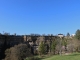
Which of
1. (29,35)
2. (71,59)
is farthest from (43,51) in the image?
(71,59)

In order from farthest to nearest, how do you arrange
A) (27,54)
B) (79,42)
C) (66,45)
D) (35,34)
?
1. (35,34)
2. (66,45)
3. (79,42)
4. (27,54)

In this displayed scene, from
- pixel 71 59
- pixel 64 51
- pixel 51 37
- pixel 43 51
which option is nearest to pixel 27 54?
pixel 71 59

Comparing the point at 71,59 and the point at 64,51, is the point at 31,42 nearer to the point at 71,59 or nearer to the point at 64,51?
the point at 64,51

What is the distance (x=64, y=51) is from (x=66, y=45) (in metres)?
2.48

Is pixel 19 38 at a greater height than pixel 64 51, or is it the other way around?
pixel 19 38

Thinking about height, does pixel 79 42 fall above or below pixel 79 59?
above

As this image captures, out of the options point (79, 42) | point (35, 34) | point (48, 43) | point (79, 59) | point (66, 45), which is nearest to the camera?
point (79, 59)

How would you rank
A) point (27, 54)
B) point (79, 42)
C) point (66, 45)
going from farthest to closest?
1. point (66, 45)
2. point (79, 42)
3. point (27, 54)

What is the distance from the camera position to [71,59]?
39.4 m

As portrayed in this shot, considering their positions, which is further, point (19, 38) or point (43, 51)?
point (19, 38)

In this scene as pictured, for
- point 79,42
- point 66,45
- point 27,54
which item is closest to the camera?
point 27,54

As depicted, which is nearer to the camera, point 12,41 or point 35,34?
point 12,41

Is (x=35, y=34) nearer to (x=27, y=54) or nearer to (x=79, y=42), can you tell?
(x=79, y=42)

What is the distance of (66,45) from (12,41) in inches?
756
